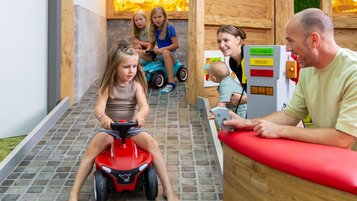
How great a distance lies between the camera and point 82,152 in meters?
3.86

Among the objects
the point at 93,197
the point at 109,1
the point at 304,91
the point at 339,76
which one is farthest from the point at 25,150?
the point at 109,1

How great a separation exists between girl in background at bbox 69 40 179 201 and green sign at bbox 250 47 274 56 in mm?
815

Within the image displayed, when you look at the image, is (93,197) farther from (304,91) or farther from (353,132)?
(353,132)

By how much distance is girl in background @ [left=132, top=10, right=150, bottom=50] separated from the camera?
6551mm

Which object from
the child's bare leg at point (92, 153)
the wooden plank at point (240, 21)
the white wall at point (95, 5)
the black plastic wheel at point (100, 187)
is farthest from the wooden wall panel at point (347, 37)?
the black plastic wheel at point (100, 187)

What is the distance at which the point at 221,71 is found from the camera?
360cm

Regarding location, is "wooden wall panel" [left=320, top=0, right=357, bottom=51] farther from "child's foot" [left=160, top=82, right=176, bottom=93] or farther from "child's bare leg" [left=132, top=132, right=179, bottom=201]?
"child's bare leg" [left=132, top=132, right=179, bottom=201]

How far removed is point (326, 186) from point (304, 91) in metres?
0.78

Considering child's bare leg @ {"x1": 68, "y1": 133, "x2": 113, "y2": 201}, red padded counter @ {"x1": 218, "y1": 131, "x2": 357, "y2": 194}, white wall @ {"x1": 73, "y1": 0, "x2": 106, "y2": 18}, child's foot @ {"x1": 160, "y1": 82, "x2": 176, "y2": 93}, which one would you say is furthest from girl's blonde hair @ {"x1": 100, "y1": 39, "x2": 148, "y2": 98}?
child's foot @ {"x1": 160, "y1": 82, "x2": 176, "y2": 93}

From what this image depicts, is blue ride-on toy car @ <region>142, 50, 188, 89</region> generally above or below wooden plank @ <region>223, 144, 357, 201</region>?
above

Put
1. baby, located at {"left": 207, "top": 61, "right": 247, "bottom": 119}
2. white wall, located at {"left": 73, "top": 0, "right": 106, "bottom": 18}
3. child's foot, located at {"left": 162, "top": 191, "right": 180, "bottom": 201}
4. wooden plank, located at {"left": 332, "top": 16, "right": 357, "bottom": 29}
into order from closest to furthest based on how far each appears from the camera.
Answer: child's foot, located at {"left": 162, "top": 191, "right": 180, "bottom": 201}
baby, located at {"left": 207, "top": 61, "right": 247, "bottom": 119}
white wall, located at {"left": 73, "top": 0, "right": 106, "bottom": 18}
wooden plank, located at {"left": 332, "top": 16, "right": 357, "bottom": 29}

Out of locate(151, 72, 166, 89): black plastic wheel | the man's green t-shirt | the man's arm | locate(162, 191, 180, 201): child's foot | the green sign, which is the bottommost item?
locate(162, 191, 180, 201): child's foot

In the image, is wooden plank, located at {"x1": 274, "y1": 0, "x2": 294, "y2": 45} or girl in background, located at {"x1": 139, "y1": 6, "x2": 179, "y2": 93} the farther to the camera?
girl in background, located at {"x1": 139, "y1": 6, "x2": 179, "y2": 93}

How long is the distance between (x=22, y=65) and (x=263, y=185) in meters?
3.47
